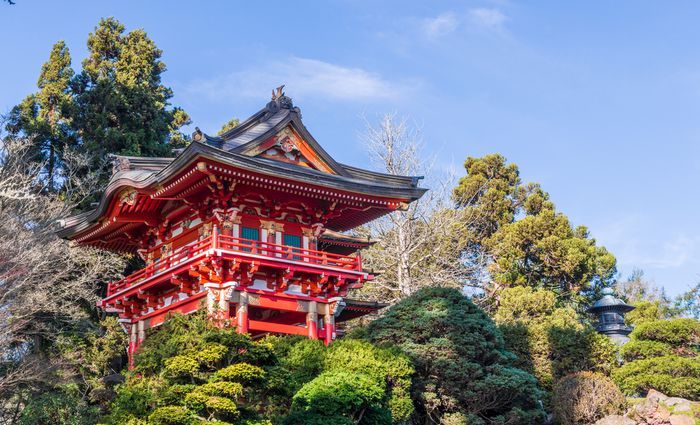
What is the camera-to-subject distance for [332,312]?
18391 mm

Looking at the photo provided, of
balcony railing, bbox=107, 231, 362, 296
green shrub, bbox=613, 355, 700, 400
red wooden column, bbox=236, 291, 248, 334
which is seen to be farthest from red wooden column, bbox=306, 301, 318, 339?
green shrub, bbox=613, 355, 700, 400

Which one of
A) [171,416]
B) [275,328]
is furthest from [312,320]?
[171,416]

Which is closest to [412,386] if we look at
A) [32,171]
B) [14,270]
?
[14,270]

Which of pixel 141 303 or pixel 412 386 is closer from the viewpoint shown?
pixel 412 386

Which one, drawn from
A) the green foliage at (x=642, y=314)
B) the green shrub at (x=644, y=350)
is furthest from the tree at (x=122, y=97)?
the green foliage at (x=642, y=314)

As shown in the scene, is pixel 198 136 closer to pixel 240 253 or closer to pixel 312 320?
pixel 240 253

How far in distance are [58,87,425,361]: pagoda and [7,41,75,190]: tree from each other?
8876mm

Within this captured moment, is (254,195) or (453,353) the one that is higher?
(254,195)

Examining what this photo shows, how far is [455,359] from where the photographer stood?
16656 millimetres

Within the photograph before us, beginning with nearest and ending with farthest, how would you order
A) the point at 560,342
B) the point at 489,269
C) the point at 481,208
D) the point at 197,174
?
the point at 197,174 → the point at 560,342 → the point at 489,269 → the point at 481,208

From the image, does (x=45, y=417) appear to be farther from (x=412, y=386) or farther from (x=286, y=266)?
(x=412, y=386)

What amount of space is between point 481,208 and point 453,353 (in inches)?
829

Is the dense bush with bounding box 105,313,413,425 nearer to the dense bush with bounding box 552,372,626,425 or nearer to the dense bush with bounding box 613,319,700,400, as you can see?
the dense bush with bounding box 552,372,626,425

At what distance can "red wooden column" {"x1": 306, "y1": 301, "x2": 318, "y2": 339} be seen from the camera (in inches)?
702
